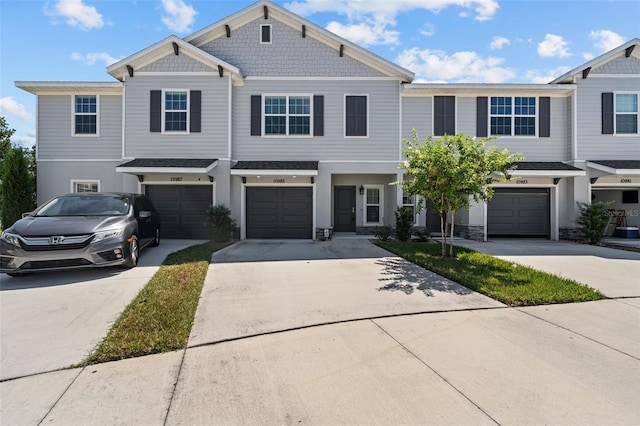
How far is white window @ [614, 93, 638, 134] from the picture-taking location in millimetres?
13180

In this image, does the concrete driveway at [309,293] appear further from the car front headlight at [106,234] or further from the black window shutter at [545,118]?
the black window shutter at [545,118]

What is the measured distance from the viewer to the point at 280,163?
12750mm

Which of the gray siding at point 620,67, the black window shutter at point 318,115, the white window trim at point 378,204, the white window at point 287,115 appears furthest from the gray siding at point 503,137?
the white window at point 287,115

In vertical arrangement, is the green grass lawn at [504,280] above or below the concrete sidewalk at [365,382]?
above

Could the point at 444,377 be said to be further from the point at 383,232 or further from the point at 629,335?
the point at 383,232

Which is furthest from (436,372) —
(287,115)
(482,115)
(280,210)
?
(482,115)

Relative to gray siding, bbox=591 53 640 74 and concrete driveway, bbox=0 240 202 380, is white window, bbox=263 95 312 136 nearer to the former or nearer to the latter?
concrete driveway, bbox=0 240 202 380

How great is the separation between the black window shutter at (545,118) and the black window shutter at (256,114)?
1089cm

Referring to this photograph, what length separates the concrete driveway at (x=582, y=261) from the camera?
21.6ft

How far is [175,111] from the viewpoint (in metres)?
12.8

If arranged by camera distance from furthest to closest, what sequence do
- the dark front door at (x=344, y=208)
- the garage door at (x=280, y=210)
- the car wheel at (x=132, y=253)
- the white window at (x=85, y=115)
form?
the dark front door at (x=344, y=208) < the garage door at (x=280, y=210) < the white window at (x=85, y=115) < the car wheel at (x=132, y=253)

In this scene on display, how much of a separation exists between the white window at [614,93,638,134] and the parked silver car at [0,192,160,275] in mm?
17130

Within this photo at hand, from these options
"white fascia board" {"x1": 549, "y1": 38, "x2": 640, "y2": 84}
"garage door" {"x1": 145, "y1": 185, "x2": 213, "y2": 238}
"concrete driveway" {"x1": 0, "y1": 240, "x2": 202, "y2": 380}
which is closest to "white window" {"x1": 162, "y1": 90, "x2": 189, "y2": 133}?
"garage door" {"x1": 145, "y1": 185, "x2": 213, "y2": 238}

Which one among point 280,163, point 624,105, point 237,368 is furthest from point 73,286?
point 624,105
